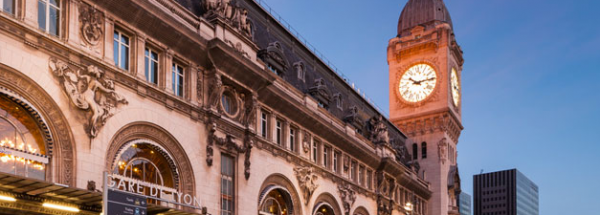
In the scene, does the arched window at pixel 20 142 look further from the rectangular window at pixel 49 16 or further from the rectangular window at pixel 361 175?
the rectangular window at pixel 361 175

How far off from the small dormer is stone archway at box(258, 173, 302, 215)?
7742 mm

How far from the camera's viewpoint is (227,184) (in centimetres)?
3953

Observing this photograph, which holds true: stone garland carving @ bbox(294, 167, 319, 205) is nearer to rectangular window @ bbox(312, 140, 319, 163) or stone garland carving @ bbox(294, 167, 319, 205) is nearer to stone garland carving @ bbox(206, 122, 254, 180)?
rectangular window @ bbox(312, 140, 319, 163)

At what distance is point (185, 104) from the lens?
36.2 m

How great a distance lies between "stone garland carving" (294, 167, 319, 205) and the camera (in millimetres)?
48500

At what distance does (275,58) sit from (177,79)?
12680 mm

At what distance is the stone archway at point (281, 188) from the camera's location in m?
43.9

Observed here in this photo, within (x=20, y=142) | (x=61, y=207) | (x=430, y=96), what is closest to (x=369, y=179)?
(x=430, y=96)

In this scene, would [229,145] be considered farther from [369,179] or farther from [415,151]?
[415,151]

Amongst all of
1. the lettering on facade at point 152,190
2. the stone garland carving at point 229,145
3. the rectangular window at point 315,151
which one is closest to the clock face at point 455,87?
the rectangular window at point 315,151

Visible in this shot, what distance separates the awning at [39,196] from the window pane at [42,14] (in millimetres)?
6919

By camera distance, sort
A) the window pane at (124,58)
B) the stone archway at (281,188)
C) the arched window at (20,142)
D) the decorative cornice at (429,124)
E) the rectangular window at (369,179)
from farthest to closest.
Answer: the decorative cornice at (429,124), the rectangular window at (369,179), the stone archway at (281,188), the window pane at (124,58), the arched window at (20,142)

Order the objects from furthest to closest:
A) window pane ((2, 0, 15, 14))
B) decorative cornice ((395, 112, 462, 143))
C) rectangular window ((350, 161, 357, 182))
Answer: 1. decorative cornice ((395, 112, 462, 143))
2. rectangular window ((350, 161, 357, 182))
3. window pane ((2, 0, 15, 14))

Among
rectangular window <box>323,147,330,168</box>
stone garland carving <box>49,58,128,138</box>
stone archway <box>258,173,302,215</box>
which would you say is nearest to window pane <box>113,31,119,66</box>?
stone garland carving <box>49,58,128,138</box>
